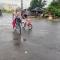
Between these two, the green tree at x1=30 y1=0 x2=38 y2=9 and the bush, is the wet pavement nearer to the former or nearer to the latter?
the bush

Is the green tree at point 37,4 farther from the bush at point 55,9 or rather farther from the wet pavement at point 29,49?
the wet pavement at point 29,49

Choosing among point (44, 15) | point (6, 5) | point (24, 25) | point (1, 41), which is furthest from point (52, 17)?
point (6, 5)

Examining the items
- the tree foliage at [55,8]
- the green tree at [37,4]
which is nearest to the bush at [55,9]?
the tree foliage at [55,8]

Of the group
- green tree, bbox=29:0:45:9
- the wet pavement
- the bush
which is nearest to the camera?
the wet pavement

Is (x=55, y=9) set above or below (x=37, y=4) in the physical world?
above

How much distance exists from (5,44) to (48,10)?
28.7m

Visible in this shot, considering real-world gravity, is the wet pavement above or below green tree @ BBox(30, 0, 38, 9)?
above

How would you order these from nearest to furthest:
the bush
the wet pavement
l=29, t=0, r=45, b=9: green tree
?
the wet pavement
the bush
l=29, t=0, r=45, b=9: green tree

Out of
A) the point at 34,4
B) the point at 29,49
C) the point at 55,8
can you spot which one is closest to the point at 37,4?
the point at 34,4

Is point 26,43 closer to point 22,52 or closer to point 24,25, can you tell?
point 22,52

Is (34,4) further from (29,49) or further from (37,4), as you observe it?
(29,49)

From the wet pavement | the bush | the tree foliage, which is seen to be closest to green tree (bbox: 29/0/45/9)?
the tree foliage

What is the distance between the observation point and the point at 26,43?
1773 centimetres

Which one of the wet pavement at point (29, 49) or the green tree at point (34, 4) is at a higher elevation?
the wet pavement at point (29, 49)
